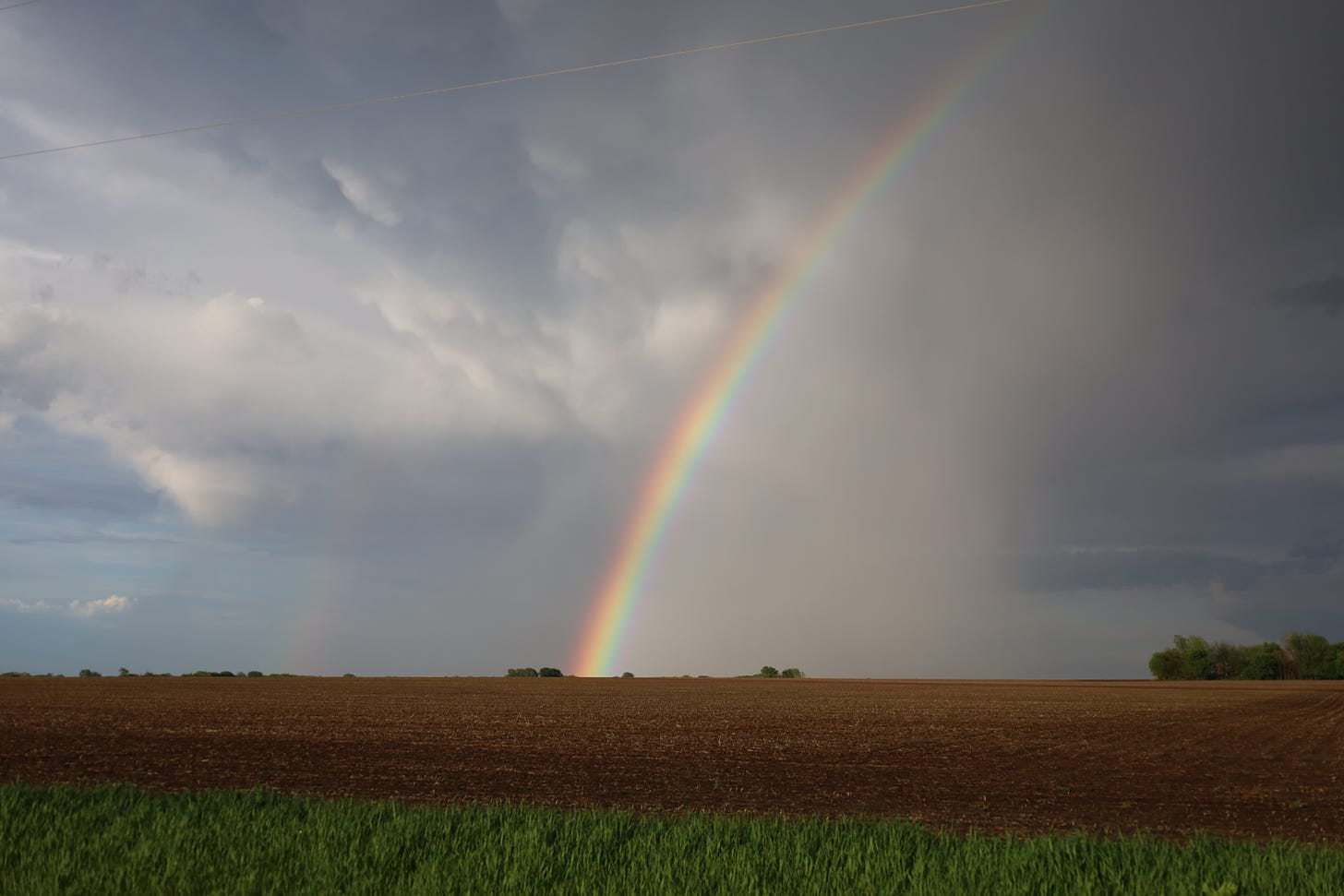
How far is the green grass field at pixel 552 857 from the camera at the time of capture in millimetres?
8469

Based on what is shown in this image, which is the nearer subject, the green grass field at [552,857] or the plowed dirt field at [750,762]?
A: the green grass field at [552,857]

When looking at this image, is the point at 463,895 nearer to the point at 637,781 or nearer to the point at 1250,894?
the point at 1250,894

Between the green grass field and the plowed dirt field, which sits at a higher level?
the green grass field

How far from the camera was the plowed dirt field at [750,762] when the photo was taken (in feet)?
59.1

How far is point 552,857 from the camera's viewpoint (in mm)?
9492

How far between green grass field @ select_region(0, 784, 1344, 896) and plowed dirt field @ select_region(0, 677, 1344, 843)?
18.8 feet

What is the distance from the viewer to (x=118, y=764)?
73.8ft

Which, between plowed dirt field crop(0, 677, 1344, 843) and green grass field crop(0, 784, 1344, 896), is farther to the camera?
plowed dirt field crop(0, 677, 1344, 843)

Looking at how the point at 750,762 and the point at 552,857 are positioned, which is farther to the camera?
→ the point at 750,762

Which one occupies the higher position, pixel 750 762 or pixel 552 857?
pixel 552 857

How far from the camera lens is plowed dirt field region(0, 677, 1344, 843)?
1800cm

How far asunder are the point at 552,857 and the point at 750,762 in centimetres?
1730

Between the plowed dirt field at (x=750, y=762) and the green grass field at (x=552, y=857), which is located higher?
the green grass field at (x=552, y=857)

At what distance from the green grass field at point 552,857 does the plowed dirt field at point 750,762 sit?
5.75 metres
